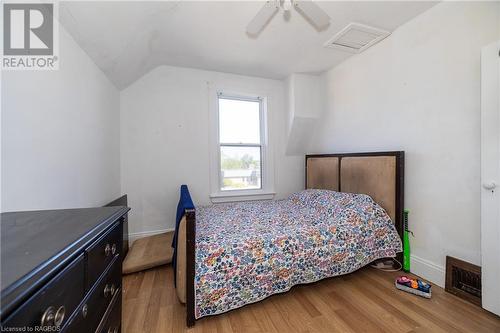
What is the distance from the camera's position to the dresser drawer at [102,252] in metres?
0.69

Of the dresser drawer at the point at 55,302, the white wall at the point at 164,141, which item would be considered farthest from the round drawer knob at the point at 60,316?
the white wall at the point at 164,141

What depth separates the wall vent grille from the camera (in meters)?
1.57

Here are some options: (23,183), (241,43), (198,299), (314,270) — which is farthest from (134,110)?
(314,270)

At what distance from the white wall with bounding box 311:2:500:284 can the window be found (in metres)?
1.61

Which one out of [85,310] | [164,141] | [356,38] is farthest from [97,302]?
[356,38]

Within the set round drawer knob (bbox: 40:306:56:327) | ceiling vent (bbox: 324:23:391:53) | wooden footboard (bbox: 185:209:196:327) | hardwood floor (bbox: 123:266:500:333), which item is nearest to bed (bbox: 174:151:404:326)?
wooden footboard (bbox: 185:209:196:327)

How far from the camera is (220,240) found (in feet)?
4.96

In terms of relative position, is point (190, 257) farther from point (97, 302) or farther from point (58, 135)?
point (58, 135)

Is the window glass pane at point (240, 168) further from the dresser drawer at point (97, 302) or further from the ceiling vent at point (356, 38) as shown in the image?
the dresser drawer at point (97, 302)

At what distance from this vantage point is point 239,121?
10.7 feet

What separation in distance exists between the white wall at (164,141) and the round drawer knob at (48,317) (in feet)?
8.00

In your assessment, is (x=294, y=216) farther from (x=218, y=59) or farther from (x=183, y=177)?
(x=218, y=59)

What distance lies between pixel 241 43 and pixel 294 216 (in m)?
2.02

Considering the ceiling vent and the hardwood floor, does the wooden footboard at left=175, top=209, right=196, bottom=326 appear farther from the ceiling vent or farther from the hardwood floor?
the ceiling vent
